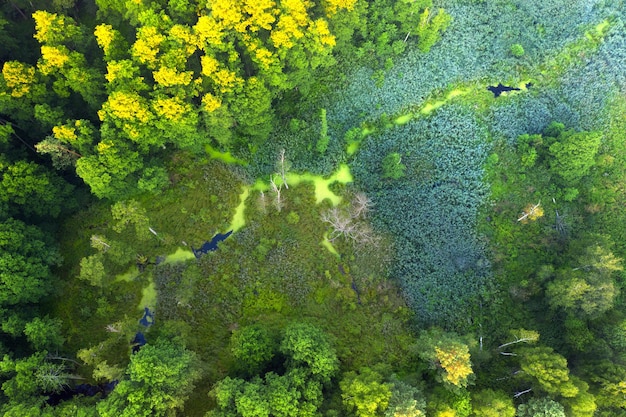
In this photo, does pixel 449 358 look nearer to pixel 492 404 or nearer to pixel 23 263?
pixel 492 404

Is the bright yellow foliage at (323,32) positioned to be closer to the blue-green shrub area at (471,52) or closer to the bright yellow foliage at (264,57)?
the bright yellow foliage at (264,57)

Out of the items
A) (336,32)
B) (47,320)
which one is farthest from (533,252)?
(47,320)

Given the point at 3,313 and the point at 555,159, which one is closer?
the point at 3,313

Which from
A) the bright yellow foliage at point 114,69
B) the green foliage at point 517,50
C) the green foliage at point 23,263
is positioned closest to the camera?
the green foliage at point 23,263

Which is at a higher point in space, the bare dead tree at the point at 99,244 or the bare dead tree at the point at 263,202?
the bare dead tree at the point at 263,202

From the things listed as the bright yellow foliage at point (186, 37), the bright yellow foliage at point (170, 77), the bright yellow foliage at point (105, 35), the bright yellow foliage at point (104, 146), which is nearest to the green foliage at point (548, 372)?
the bright yellow foliage at point (170, 77)

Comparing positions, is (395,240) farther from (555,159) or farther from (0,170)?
(0,170)
